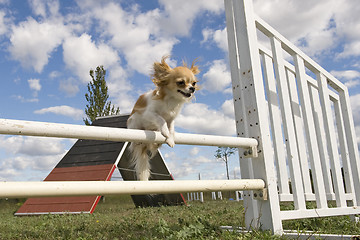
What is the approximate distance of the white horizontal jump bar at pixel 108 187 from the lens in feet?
5.22

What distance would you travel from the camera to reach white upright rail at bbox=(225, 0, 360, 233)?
2729 mm

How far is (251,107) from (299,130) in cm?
87

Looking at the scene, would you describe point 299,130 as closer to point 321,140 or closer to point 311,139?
point 311,139

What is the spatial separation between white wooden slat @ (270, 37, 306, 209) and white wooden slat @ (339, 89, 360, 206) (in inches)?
56.3

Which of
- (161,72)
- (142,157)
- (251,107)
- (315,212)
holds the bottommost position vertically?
(315,212)

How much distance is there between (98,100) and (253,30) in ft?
44.8

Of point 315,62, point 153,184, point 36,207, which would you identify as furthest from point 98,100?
point 153,184

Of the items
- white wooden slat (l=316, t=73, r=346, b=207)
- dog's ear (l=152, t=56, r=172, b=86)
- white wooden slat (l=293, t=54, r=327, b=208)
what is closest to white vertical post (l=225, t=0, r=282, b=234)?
dog's ear (l=152, t=56, r=172, b=86)

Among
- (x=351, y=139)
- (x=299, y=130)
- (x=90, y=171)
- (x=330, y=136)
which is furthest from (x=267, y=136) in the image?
(x=90, y=171)

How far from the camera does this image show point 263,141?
2.67 metres

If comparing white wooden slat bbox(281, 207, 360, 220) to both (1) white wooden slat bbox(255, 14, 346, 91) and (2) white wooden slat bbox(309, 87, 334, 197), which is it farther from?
(1) white wooden slat bbox(255, 14, 346, 91)

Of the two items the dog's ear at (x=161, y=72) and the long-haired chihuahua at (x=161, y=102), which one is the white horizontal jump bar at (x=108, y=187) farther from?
the dog's ear at (x=161, y=72)

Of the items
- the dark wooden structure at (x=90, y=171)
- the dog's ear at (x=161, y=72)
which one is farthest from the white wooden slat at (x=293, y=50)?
the dark wooden structure at (x=90, y=171)

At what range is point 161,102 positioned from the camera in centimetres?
262
